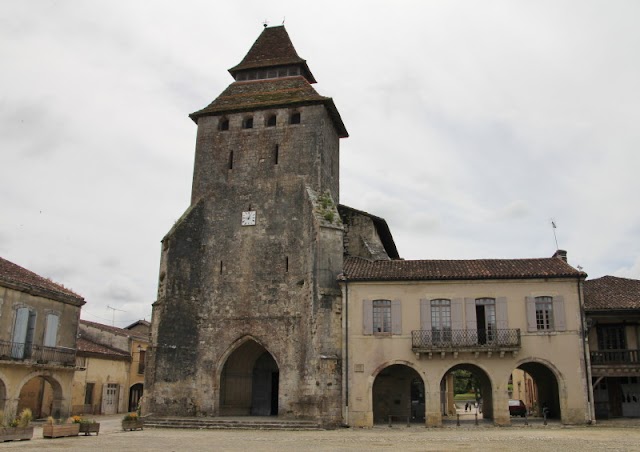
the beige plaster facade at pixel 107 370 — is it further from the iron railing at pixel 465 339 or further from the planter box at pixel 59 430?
the iron railing at pixel 465 339

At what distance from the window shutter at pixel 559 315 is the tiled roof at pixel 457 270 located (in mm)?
1015

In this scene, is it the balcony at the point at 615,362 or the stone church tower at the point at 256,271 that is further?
A: the stone church tower at the point at 256,271

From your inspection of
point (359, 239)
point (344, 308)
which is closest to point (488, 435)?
point (344, 308)

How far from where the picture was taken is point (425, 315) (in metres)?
25.7

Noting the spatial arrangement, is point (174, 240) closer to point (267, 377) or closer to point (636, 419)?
point (267, 377)

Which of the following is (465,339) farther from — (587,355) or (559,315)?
(587,355)

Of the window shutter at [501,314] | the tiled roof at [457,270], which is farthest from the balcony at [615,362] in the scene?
the window shutter at [501,314]

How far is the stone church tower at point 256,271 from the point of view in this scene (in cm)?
2694

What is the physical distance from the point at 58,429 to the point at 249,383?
1083cm

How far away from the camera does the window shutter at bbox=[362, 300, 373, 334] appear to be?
25703 mm

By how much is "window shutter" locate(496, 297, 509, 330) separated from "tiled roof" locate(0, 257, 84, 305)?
19.6 m

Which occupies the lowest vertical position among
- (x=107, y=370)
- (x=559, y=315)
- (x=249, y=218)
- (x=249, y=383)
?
(x=249, y=383)

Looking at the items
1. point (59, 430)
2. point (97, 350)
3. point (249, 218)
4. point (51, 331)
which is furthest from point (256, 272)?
point (97, 350)

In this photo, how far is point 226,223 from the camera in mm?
29953
